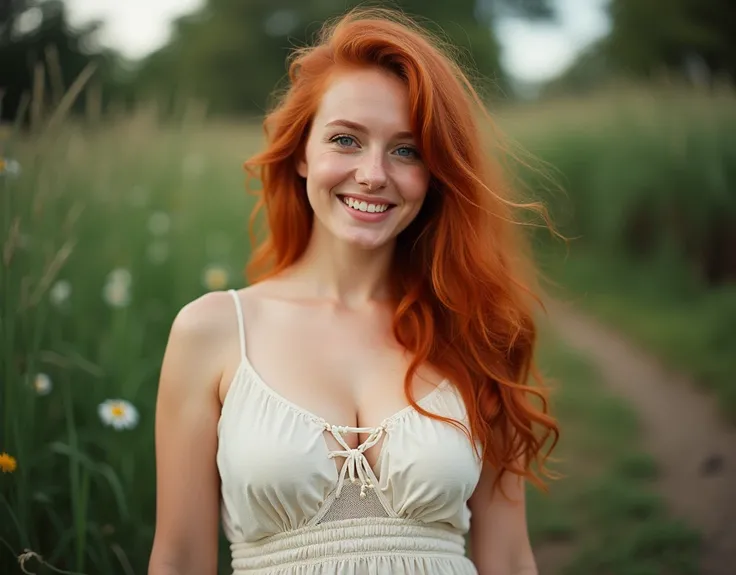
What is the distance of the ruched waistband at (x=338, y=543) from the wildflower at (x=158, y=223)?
6.44 ft

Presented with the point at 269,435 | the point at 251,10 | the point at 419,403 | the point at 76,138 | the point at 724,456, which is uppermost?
the point at 251,10

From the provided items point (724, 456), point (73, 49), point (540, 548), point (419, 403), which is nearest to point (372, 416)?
point (419, 403)

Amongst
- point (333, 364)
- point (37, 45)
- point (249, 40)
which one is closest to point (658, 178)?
point (333, 364)

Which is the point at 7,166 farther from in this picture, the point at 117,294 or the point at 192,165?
the point at 192,165

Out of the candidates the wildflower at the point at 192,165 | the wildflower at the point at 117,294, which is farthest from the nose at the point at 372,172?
the wildflower at the point at 192,165

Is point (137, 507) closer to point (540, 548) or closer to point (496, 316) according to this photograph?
point (496, 316)

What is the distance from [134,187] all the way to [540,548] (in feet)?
7.78

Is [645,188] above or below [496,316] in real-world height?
above

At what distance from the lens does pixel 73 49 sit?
9.39 metres

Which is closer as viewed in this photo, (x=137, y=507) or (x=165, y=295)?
(x=137, y=507)

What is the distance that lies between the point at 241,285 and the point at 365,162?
201 centimetres

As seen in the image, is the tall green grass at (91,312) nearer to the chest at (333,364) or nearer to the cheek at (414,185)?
the chest at (333,364)

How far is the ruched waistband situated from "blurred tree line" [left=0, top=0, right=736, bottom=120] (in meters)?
1.20

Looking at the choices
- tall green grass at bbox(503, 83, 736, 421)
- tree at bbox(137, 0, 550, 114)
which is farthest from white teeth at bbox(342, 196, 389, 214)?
tree at bbox(137, 0, 550, 114)
